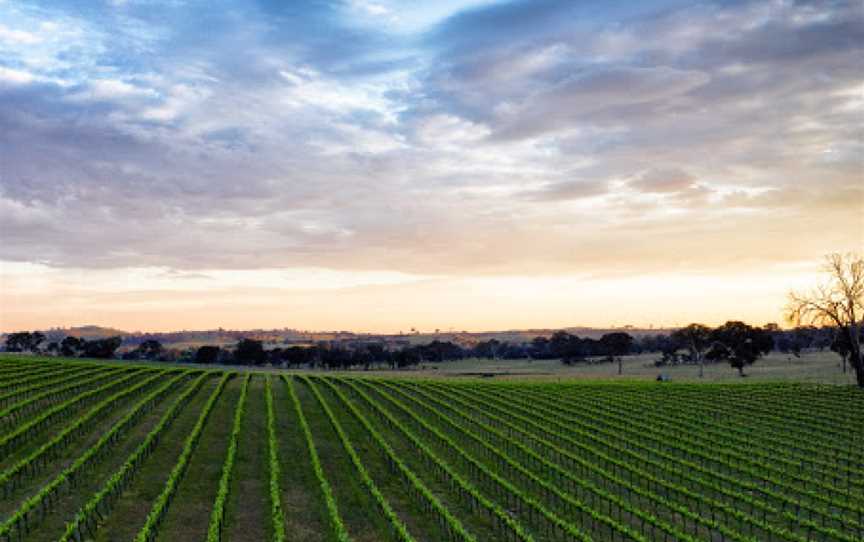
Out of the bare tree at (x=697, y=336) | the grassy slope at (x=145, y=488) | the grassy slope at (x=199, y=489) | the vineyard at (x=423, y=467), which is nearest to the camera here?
the grassy slope at (x=145, y=488)

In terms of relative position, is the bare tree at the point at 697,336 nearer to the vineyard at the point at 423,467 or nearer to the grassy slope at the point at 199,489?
the vineyard at the point at 423,467

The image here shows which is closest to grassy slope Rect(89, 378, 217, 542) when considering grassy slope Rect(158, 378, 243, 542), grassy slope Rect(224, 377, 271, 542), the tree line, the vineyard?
the vineyard

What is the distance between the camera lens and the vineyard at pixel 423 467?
25.6 m

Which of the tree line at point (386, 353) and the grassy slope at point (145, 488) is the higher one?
the tree line at point (386, 353)

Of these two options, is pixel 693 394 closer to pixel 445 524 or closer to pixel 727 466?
pixel 727 466

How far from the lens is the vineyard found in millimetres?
25562

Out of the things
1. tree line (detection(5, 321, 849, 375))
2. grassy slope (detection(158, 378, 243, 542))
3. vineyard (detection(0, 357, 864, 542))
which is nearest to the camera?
grassy slope (detection(158, 378, 243, 542))

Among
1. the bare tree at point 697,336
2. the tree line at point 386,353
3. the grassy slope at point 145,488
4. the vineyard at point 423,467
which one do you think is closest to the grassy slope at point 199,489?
the vineyard at point 423,467

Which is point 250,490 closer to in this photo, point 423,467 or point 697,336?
point 423,467

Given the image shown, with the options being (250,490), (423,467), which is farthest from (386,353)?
(250,490)

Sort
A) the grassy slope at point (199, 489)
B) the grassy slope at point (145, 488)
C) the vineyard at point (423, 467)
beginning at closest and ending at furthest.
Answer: the grassy slope at point (145, 488) → the grassy slope at point (199, 489) → the vineyard at point (423, 467)

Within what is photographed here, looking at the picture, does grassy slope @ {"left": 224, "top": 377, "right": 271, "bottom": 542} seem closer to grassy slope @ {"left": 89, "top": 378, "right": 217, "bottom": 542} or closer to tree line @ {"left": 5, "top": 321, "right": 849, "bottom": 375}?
grassy slope @ {"left": 89, "top": 378, "right": 217, "bottom": 542}

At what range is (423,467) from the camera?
114 ft

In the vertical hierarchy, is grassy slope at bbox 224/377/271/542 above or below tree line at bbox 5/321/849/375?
below
